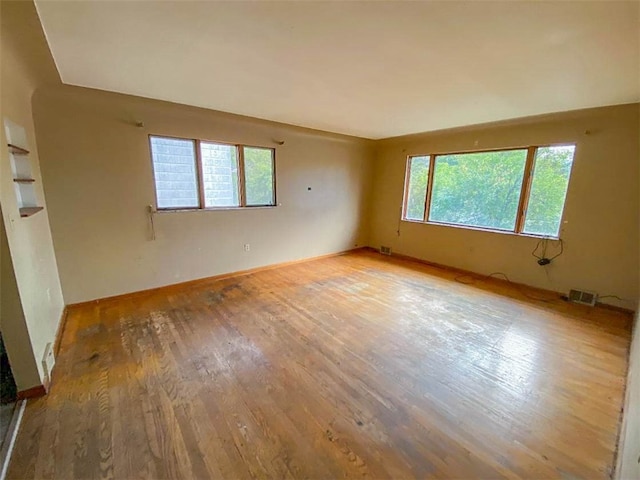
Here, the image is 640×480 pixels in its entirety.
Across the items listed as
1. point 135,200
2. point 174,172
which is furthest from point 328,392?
point 174,172

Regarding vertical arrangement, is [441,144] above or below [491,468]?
above

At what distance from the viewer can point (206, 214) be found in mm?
3885

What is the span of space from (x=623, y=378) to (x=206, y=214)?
15.3ft

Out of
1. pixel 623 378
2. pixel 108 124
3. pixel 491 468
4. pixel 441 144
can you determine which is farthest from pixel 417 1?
pixel 441 144

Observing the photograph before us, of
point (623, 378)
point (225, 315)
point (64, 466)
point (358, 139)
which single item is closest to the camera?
point (64, 466)

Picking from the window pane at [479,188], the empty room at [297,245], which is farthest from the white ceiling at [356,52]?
the window pane at [479,188]

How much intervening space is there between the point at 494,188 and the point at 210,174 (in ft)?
14.3

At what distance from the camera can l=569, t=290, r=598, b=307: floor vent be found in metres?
3.43

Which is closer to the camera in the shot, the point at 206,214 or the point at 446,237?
the point at 206,214

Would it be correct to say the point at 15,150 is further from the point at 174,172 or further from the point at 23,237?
the point at 174,172

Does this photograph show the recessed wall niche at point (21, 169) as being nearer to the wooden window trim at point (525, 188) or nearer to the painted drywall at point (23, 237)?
the painted drywall at point (23, 237)

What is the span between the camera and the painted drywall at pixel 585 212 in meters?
3.15

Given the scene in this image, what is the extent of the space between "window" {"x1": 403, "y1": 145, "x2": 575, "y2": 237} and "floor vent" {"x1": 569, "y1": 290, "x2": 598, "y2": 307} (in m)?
0.82

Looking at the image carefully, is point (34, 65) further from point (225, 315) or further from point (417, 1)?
point (417, 1)
